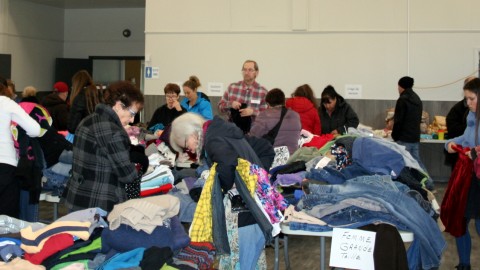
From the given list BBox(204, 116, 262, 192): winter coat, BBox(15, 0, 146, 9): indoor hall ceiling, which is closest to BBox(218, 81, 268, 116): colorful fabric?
BBox(204, 116, 262, 192): winter coat

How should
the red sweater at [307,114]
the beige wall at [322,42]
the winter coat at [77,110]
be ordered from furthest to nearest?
1. the beige wall at [322,42]
2. the red sweater at [307,114]
3. the winter coat at [77,110]

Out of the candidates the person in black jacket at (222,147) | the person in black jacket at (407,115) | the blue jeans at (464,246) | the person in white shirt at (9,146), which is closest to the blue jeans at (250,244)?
the person in black jacket at (222,147)

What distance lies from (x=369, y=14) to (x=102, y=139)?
799cm

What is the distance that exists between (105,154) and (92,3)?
39.6ft

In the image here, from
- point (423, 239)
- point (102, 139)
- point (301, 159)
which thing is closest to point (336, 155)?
point (301, 159)

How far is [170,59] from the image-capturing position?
12.0m

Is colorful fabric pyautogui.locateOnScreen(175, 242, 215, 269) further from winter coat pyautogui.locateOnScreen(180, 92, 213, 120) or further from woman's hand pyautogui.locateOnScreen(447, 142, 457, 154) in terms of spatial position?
winter coat pyautogui.locateOnScreen(180, 92, 213, 120)

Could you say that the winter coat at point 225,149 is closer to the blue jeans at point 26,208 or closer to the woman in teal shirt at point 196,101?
the blue jeans at point 26,208

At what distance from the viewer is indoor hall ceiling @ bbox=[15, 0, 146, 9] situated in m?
15.2

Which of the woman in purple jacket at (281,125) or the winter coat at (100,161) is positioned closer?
the winter coat at (100,161)

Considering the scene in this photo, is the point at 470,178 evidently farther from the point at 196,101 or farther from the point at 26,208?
the point at 196,101

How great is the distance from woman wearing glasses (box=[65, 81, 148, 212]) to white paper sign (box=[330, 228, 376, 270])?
52.0 inches

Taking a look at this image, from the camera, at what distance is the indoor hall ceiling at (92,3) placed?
15.2 m

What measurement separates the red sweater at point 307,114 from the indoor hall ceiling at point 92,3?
825 centimetres
